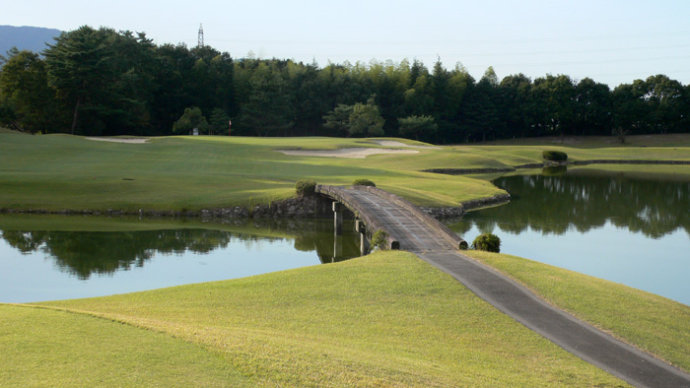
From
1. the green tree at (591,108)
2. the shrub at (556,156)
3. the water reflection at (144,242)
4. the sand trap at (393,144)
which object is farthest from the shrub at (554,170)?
the green tree at (591,108)

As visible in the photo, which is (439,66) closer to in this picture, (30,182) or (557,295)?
(30,182)

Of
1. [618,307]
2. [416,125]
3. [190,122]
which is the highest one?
[190,122]

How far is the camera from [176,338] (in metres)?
9.27

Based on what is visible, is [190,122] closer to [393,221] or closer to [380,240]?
[393,221]

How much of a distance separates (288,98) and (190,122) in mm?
17445

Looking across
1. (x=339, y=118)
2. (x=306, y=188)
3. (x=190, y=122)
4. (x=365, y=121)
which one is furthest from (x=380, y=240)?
(x=339, y=118)

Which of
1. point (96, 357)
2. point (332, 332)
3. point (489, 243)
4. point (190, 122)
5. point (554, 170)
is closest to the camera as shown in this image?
point (96, 357)

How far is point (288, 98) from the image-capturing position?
9962 centimetres

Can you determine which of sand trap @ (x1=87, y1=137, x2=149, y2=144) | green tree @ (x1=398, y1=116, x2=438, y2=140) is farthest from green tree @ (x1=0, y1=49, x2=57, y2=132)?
green tree @ (x1=398, y1=116, x2=438, y2=140)

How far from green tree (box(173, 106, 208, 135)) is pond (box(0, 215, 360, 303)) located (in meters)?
57.4

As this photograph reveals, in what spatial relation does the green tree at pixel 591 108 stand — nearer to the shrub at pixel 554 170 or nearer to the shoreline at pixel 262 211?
the shrub at pixel 554 170

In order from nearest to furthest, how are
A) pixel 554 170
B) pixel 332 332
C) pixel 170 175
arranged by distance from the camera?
pixel 332 332, pixel 170 175, pixel 554 170

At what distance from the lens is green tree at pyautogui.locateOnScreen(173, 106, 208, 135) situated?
88.5 metres

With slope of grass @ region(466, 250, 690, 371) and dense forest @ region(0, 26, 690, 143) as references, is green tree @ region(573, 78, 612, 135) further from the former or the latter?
slope of grass @ region(466, 250, 690, 371)
